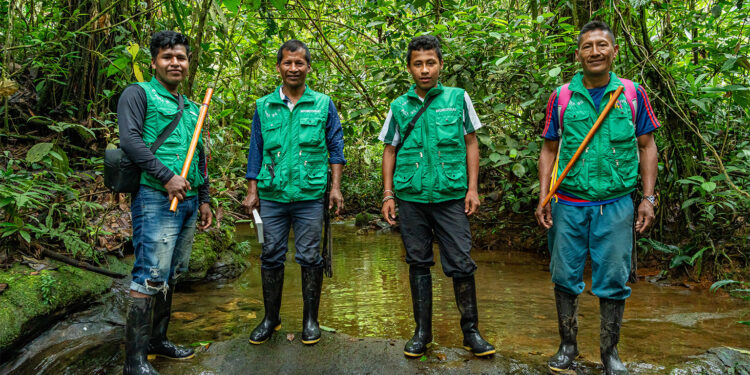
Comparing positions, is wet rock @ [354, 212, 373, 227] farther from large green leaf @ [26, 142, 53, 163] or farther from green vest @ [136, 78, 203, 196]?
green vest @ [136, 78, 203, 196]

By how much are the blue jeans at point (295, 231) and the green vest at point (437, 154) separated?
A: 608mm

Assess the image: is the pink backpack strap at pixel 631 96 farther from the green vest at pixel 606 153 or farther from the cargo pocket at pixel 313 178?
the cargo pocket at pixel 313 178

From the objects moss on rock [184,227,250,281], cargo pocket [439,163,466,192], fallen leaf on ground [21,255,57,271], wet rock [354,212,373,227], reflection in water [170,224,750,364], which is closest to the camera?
cargo pocket [439,163,466,192]

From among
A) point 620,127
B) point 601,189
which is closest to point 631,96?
point 620,127

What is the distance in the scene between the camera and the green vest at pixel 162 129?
102 inches

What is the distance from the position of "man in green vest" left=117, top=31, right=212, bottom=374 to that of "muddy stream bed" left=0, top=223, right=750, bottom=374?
33 centimetres

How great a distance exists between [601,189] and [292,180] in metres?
1.81

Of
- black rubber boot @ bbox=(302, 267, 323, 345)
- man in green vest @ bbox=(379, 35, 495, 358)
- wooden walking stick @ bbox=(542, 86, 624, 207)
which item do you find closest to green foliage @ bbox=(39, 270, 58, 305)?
black rubber boot @ bbox=(302, 267, 323, 345)

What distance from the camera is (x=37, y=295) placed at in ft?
10.7

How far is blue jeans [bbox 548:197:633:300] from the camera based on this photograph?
7.99 ft

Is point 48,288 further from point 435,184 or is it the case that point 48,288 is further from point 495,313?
point 495,313

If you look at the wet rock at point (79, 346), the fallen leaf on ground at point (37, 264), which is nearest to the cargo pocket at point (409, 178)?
the wet rock at point (79, 346)

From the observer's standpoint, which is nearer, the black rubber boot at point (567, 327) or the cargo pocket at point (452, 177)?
the black rubber boot at point (567, 327)

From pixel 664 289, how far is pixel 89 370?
5.20m
